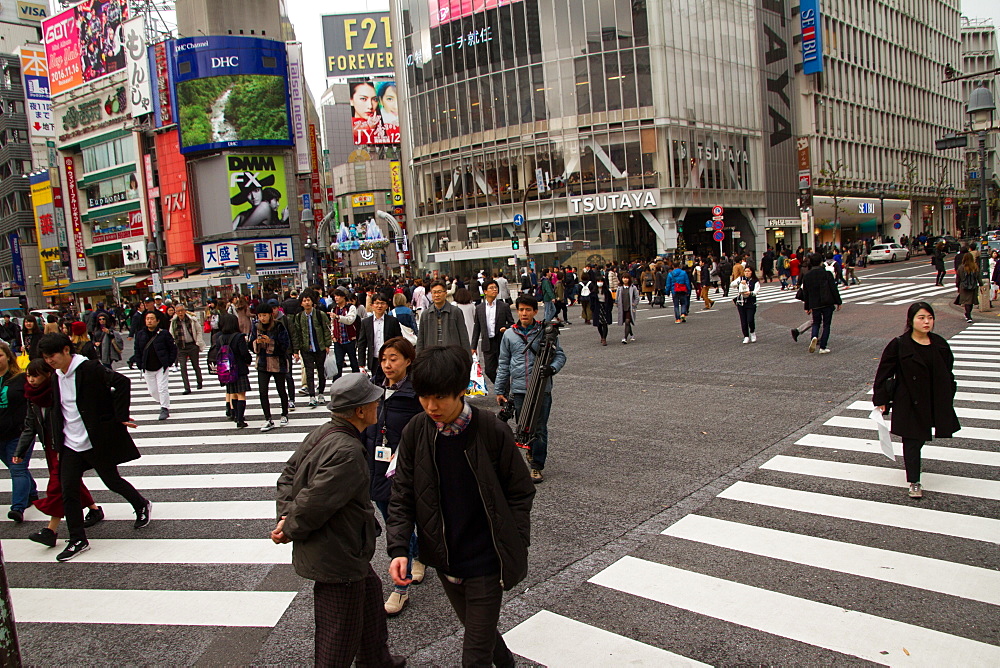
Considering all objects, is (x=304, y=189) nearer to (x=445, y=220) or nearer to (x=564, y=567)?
(x=445, y=220)

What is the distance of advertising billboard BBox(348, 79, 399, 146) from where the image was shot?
3561 inches

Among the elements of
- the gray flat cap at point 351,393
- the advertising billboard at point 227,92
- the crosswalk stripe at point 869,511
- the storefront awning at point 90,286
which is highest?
the advertising billboard at point 227,92

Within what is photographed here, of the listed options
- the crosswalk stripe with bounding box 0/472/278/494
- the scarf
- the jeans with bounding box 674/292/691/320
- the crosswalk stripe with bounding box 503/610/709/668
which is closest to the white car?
the jeans with bounding box 674/292/691/320

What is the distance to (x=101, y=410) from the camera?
234 inches

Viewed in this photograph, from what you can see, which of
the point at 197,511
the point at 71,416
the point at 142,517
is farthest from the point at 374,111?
the point at 71,416

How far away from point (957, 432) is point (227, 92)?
6052 cm

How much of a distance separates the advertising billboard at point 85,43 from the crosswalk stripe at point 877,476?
70.5 metres

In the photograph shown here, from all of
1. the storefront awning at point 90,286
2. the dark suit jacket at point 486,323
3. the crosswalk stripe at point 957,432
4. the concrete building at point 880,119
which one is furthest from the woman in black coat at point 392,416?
the storefront awning at point 90,286

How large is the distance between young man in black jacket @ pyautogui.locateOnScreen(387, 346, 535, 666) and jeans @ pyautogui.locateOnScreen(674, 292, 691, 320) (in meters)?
17.7

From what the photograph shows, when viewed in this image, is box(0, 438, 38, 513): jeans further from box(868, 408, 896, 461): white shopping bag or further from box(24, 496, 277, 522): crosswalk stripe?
box(868, 408, 896, 461): white shopping bag

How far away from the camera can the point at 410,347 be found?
15.6 feet

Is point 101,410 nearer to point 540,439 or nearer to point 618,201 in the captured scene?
point 540,439

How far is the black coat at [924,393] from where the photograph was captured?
570 cm

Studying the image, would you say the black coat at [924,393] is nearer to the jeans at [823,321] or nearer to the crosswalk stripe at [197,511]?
the crosswalk stripe at [197,511]
